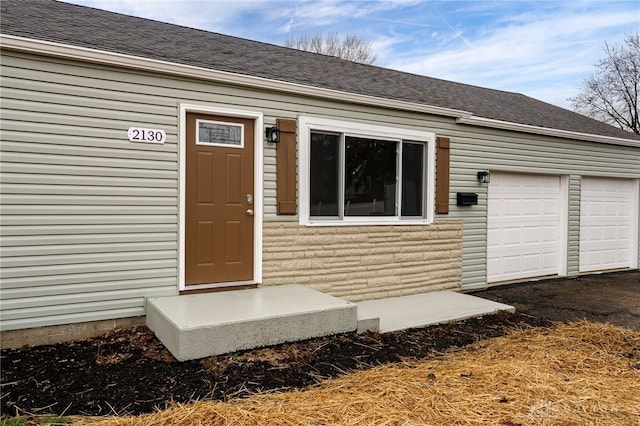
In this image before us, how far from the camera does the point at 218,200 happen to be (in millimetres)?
4828

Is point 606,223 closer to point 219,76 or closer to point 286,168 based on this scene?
point 286,168

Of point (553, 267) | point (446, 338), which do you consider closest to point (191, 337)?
point (446, 338)

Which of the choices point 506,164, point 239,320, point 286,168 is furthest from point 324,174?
point 506,164

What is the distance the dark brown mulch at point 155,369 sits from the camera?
2846mm

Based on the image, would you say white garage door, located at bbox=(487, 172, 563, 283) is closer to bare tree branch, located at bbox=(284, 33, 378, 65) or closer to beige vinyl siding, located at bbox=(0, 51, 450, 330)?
beige vinyl siding, located at bbox=(0, 51, 450, 330)

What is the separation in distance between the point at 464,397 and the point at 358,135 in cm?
369

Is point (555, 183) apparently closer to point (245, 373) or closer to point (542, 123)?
point (542, 123)

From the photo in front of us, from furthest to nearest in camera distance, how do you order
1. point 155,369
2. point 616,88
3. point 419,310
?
point 616,88 → point 419,310 → point 155,369

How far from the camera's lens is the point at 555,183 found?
8000mm

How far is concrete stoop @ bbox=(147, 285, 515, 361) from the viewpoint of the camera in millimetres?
3512

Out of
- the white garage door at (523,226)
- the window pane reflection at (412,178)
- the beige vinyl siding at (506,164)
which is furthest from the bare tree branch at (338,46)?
the window pane reflection at (412,178)

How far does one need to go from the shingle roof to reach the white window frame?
455 millimetres

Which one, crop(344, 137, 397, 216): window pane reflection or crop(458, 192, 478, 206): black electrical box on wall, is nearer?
crop(344, 137, 397, 216): window pane reflection

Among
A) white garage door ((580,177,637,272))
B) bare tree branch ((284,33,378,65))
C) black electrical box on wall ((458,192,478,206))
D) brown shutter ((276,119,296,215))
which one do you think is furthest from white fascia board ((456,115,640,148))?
bare tree branch ((284,33,378,65))
